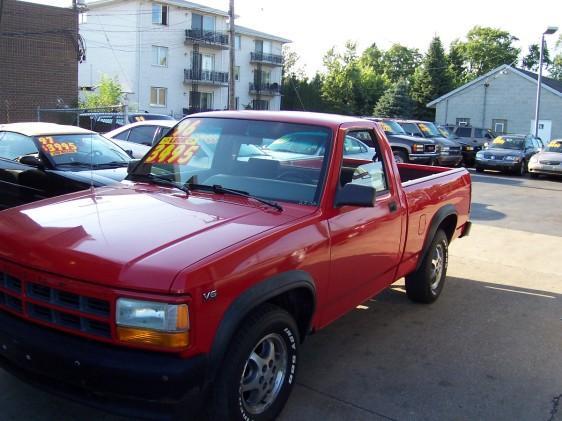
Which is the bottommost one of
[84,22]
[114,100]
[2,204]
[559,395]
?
[559,395]

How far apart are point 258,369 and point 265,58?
53341 millimetres

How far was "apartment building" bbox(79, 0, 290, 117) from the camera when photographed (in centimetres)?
4231

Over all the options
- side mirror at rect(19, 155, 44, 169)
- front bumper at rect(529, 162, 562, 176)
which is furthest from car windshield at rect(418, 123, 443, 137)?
side mirror at rect(19, 155, 44, 169)

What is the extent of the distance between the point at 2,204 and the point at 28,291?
5.26 m

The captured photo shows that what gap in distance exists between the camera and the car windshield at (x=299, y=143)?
402cm

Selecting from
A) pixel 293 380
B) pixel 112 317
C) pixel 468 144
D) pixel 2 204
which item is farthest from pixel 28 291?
pixel 468 144

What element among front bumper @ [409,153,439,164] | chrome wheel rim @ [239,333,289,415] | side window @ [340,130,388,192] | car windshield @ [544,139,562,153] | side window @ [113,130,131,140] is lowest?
chrome wheel rim @ [239,333,289,415]

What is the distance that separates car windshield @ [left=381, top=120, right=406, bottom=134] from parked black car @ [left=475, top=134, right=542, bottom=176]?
3.17 meters

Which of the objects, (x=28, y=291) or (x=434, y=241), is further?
(x=434, y=241)

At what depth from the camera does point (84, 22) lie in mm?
45500

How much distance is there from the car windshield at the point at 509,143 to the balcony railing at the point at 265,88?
3472cm

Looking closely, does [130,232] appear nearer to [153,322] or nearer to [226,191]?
[153,322]

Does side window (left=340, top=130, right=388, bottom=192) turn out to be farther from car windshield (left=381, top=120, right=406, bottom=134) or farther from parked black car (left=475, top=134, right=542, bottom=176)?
parked black car (left=475, top=134, right=542, bottom=176)

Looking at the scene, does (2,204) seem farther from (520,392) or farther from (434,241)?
(520,392)
